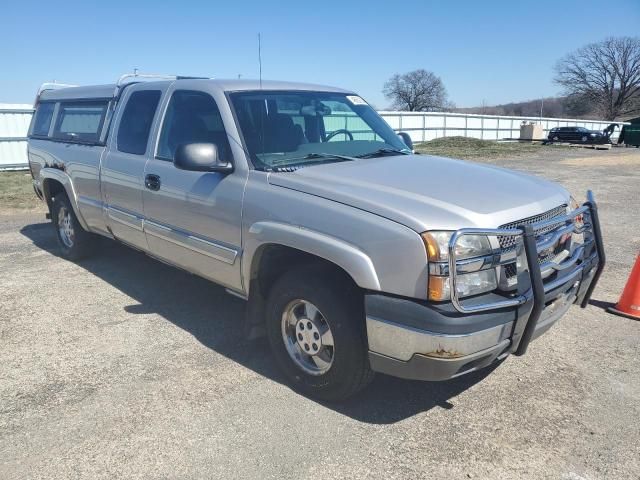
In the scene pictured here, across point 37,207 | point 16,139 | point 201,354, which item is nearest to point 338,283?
point 201,354

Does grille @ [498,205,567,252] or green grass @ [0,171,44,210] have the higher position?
grille @ [498,205,567,252]

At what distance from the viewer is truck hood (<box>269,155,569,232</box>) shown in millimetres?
2748

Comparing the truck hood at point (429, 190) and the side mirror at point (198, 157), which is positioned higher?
the side mirror at point (198, 157)

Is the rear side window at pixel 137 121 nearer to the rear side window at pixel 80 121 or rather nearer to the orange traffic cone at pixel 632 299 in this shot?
the rear side window at pixel 80 121

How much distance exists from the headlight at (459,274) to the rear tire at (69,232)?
16.0 ft

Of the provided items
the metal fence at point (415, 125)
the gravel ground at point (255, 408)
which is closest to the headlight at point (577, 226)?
the gravel ground at point (255, 408)

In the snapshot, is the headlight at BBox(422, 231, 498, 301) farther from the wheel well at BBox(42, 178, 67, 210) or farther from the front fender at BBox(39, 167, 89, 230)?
the wheel well at BBox(42, 178, 67, 210)

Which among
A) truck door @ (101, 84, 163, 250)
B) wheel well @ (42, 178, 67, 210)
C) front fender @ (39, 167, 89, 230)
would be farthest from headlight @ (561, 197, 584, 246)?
wheel well @ (42, 178, 67, 210)

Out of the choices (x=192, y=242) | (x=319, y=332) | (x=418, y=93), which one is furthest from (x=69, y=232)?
(x=418, y=93)

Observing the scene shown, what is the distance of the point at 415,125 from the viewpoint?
97.6ft

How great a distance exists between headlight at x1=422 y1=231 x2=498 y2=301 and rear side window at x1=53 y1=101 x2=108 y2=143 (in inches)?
157

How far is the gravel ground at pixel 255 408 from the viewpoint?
276 centimetres

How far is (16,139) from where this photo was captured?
16469 mm

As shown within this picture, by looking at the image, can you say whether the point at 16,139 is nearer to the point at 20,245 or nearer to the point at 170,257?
the point at 20,245
